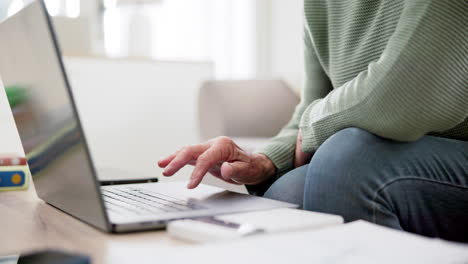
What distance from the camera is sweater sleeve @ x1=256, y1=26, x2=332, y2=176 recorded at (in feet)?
3.26

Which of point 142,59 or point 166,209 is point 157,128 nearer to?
point 142,59

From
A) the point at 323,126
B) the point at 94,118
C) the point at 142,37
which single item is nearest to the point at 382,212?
the point at 323,126

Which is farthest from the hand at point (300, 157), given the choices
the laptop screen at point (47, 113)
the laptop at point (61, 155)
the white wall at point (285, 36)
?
the white wall at point (285, 36)

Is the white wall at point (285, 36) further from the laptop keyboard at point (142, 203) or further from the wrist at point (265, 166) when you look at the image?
the laptop keyboard at point (142, 203)

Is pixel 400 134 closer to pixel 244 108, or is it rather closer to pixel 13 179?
pixel 13 179

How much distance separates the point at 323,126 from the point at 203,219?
28 cm

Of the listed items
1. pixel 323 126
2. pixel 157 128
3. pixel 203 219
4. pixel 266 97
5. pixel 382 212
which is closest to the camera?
pixel 203 219

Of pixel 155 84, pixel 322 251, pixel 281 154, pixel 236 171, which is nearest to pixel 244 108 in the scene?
pixel 155 84

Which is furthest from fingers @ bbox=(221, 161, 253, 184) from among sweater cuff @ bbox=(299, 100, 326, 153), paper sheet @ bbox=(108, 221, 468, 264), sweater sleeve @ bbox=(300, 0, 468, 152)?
paper sheet @ bbox=(108, 221, 468, 264)

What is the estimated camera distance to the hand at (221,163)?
76 centimetres

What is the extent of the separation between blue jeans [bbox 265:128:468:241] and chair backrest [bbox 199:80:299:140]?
6.14 ft

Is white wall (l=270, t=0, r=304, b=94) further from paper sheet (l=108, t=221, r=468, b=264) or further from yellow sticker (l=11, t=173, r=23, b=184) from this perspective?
paper sheet (l=108, t=221, r=468, b=264)

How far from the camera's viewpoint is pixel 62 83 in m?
0.50

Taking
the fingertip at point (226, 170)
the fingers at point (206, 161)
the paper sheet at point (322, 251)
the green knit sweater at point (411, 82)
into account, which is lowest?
the fingertip at point (226, 170)
